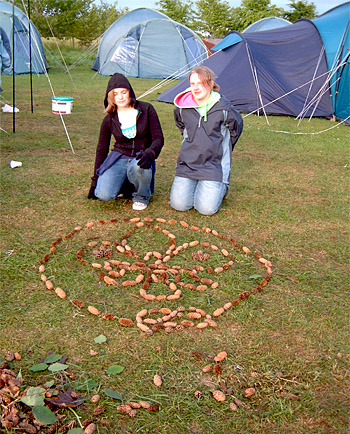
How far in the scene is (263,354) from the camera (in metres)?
2.69

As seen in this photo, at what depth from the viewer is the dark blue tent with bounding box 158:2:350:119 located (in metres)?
11.0

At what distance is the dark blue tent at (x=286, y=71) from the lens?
36.0 feet

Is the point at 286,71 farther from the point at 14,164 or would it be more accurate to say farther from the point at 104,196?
the point at 104,196

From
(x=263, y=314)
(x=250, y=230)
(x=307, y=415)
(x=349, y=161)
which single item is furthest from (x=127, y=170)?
(x=349, y=161)

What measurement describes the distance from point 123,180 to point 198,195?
0.87 meters

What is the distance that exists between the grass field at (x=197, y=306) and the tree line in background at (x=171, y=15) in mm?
22058

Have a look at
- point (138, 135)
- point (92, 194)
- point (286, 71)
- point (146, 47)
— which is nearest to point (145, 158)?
point (138, 135)

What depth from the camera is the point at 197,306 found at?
3160mm

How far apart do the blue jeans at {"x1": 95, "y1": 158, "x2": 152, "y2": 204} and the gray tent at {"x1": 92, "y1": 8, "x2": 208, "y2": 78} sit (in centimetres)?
1470

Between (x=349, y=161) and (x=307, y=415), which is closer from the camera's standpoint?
(x=307, y=415)

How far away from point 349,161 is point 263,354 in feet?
18.1

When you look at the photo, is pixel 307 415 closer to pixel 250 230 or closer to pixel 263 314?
pixel 263 314

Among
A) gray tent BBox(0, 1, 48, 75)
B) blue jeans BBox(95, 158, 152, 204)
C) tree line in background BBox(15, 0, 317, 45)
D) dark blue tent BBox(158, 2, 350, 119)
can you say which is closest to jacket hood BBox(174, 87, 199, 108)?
blue jeans BBox(95, 158, 152, 204)

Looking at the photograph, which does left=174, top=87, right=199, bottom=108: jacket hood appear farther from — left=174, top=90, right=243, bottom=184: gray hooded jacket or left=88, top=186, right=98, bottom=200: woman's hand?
left=88, top=186, right=98, bottom=200: woman's hand
